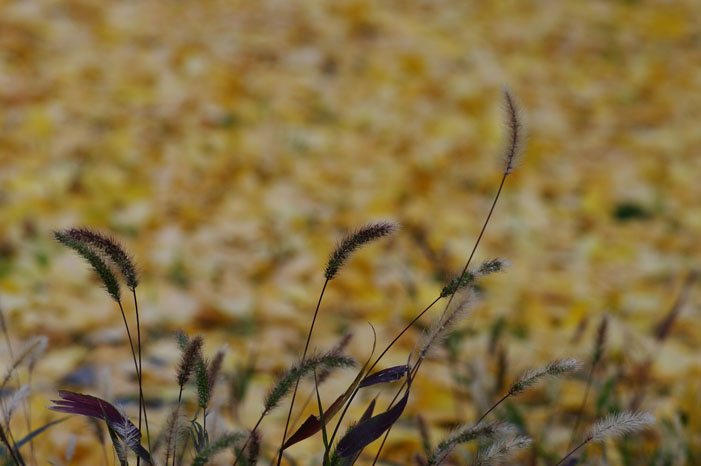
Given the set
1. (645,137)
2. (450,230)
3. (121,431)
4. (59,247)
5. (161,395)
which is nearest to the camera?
(121,431)

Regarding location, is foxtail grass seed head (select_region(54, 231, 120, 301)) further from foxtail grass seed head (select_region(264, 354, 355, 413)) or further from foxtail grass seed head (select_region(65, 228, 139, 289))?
foxtail grass seed head (select_region(264, 354, 355, 413))

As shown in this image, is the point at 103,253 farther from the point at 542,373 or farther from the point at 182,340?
the point at 542,373

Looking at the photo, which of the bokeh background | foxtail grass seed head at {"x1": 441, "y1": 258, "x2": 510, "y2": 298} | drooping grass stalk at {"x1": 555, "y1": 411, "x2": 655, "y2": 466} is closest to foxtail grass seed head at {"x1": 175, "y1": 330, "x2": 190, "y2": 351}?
the bokeh background

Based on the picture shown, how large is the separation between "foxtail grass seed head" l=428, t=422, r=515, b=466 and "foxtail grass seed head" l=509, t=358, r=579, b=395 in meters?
0.03

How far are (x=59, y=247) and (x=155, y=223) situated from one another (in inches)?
10.3

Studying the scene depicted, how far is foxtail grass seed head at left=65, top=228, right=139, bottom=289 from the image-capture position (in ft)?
1.92

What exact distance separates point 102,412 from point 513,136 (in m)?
0.42

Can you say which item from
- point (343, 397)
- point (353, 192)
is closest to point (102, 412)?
point (343, 397)

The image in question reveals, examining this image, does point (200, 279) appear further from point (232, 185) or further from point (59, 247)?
point (232, 185)

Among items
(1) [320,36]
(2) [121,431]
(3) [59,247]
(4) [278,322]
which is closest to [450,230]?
(4) [278,322]

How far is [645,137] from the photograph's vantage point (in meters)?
2.74

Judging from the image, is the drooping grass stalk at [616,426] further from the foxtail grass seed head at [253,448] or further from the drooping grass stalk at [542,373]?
Answer: the foxtail grass seed head at [253,448]

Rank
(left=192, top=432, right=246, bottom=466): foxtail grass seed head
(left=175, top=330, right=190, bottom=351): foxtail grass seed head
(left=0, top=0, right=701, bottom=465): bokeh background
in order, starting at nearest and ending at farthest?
1. (left=192, top=432, right=246, bottom=466): foxtail grass seed head
2. (left=175, top=330, right=190, bottom=351): foxtail grass seed head
3. (left=0, top=0, right=701, bottom=465): bokeh background

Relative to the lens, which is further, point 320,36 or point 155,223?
point 320,36
